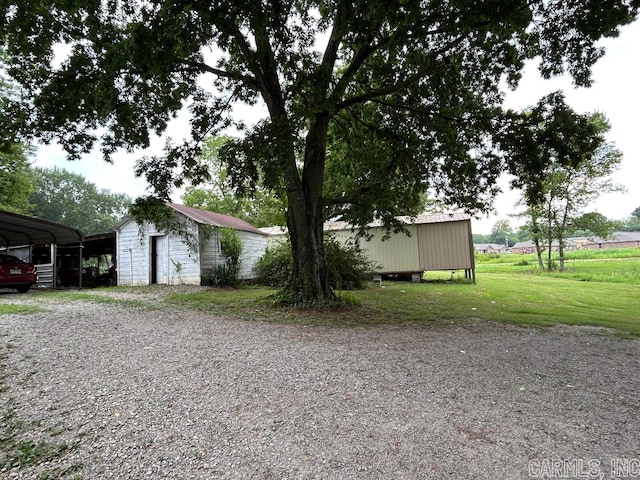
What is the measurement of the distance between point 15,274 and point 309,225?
10531mm

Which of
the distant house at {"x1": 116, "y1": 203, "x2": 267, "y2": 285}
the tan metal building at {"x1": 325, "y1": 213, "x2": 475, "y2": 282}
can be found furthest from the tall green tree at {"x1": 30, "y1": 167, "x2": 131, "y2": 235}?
the tan metal building at {"x1": 325, "y1": 213, "x2": 475, "y2": 282}

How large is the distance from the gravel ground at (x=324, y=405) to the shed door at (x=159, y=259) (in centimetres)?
968

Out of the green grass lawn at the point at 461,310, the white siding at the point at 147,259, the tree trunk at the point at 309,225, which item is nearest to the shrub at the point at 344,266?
the green grass lawn at the point at 461,310

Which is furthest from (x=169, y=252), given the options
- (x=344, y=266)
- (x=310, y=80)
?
(x=310, y=80)

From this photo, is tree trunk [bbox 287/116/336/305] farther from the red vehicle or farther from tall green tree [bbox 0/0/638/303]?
the red vehicle

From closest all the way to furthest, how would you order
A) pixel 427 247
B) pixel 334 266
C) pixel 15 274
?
pixel 15 274, pixel 334 266, pixel 427 247

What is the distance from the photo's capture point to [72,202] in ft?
170

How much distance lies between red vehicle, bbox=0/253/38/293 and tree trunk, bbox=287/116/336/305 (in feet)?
32.2

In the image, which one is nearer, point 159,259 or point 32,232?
point 32,232

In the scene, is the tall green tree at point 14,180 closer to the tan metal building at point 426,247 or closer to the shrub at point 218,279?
the shrub at point 218,279

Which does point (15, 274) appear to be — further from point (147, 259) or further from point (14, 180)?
point (14, 180)

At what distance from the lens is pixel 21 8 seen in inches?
237

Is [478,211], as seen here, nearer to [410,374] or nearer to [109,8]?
[410,374]

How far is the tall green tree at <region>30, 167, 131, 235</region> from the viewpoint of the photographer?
1912 inches
